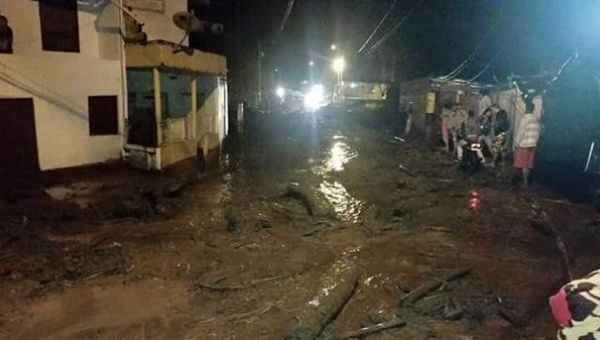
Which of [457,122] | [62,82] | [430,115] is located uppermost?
[62,82]

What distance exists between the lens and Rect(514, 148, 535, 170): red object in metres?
12.5

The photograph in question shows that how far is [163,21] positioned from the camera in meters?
18.5

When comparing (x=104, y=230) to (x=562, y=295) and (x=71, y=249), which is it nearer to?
(x=71, y=249)

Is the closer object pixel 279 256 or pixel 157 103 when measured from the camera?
pixel 279 256

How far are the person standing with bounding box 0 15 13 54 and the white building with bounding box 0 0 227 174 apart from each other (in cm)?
21

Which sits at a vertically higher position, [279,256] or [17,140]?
[17,140]

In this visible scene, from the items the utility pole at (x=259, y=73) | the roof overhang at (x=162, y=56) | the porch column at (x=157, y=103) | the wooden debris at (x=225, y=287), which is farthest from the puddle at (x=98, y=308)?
the utility pole at (x=259, y=73)

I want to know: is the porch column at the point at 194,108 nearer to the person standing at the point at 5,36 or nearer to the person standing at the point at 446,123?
the person standing at the point at 5,36

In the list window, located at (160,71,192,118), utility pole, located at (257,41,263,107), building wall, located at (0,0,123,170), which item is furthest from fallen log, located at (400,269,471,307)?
utility pole, located at (257,41,263,107)

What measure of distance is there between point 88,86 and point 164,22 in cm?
444

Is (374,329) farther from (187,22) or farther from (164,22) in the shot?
(164,22)

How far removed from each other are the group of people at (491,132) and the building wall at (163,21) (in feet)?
38.4

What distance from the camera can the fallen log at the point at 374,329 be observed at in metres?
5.68

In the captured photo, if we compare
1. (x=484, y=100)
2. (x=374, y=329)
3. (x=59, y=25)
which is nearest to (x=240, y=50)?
(x=59, y=25)
